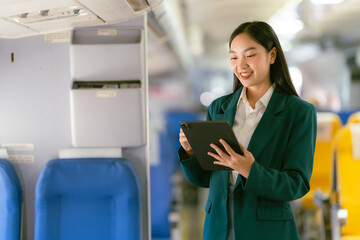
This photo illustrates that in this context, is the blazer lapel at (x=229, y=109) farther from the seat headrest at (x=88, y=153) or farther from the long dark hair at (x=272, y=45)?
the seat headrest at (x=88, y=153)

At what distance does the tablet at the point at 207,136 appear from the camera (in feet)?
4.83

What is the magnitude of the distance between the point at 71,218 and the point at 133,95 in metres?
0.77

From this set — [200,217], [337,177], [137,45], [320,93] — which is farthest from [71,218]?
[320,93]

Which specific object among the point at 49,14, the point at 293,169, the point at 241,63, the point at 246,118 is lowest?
the point at 293,169

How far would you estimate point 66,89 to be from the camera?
224 centimetres

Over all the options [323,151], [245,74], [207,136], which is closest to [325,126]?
[323,151]

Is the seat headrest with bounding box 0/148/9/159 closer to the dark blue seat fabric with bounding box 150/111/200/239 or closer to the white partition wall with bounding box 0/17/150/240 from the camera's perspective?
the white partition wall with bounding box 0/17/150/240

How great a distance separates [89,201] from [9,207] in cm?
45

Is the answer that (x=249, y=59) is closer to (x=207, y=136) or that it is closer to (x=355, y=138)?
(x=207, y=136)

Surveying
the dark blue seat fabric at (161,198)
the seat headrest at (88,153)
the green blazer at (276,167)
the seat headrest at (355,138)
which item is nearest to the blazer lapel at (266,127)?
the green blazer at (276,167)

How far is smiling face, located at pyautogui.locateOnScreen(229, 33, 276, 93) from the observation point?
1611 mm

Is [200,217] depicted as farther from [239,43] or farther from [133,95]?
[239,43]

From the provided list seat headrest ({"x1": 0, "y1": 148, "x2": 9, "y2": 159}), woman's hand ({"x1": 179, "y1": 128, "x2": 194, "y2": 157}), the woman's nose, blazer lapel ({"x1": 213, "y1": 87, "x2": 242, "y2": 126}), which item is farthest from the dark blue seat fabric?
the woman's nose

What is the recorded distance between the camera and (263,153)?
1615mm
